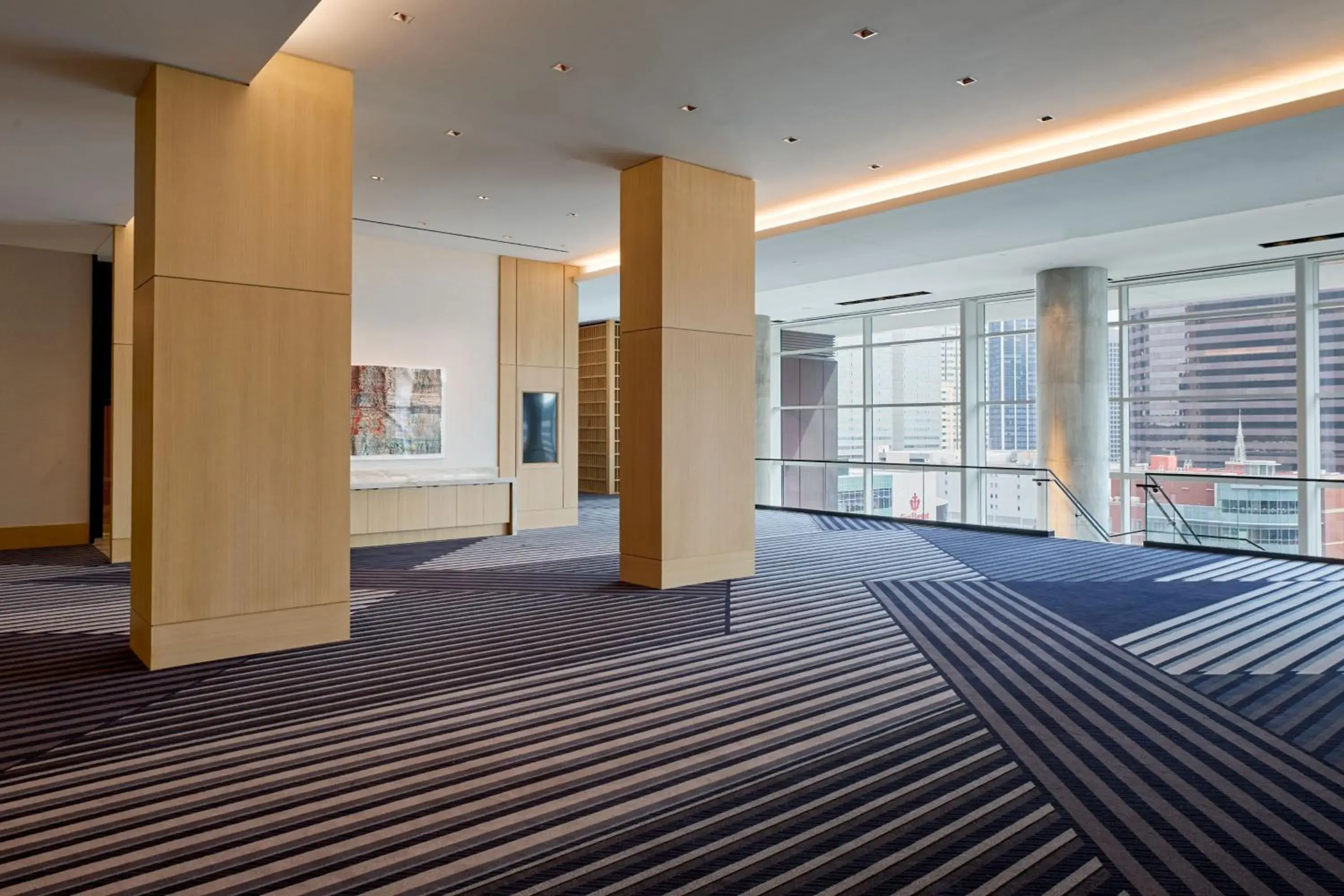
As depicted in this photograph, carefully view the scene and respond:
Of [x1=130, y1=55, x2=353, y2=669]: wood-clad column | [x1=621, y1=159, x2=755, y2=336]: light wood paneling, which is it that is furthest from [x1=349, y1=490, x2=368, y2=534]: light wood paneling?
[x1=130, y1=55, x2=353, y2=669]: wood-clad column

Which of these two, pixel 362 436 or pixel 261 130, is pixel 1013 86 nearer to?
pixel 261 130

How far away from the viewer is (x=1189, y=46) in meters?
5.92

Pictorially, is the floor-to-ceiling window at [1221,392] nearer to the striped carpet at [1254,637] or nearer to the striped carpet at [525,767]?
the striped carpet at [1254,637]

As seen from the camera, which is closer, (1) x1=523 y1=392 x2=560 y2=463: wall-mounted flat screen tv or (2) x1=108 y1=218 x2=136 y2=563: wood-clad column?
(2) x1=108 y1=218 x2=136 y2=563: wood-clad column

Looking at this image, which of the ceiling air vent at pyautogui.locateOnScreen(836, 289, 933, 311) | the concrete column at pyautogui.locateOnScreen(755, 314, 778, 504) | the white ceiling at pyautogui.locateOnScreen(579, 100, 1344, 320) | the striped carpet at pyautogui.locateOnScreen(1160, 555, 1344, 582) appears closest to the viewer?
the white ceiling at pyautogui.locateOnScreen(579, 100, 1344, 320)

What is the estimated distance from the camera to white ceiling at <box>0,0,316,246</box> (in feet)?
16.0

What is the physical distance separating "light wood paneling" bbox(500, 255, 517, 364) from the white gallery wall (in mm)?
80

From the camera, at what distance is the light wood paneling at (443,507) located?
39.3 feet

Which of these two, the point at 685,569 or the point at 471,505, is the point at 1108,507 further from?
the point at 471,505

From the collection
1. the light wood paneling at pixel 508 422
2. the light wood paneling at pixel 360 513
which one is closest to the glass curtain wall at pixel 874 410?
the light wood paneling at pixel 508 422

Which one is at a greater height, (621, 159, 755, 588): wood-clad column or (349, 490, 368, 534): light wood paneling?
(621, 159, 755, 588): wood-clad column

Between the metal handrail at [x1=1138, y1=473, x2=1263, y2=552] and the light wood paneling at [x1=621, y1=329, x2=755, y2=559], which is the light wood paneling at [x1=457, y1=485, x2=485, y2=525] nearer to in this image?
the light wood paneling at [x1=621, y1=329, x2=755, y2=559]

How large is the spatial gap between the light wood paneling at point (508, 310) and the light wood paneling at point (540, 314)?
63 mm

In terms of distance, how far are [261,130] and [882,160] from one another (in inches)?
217
